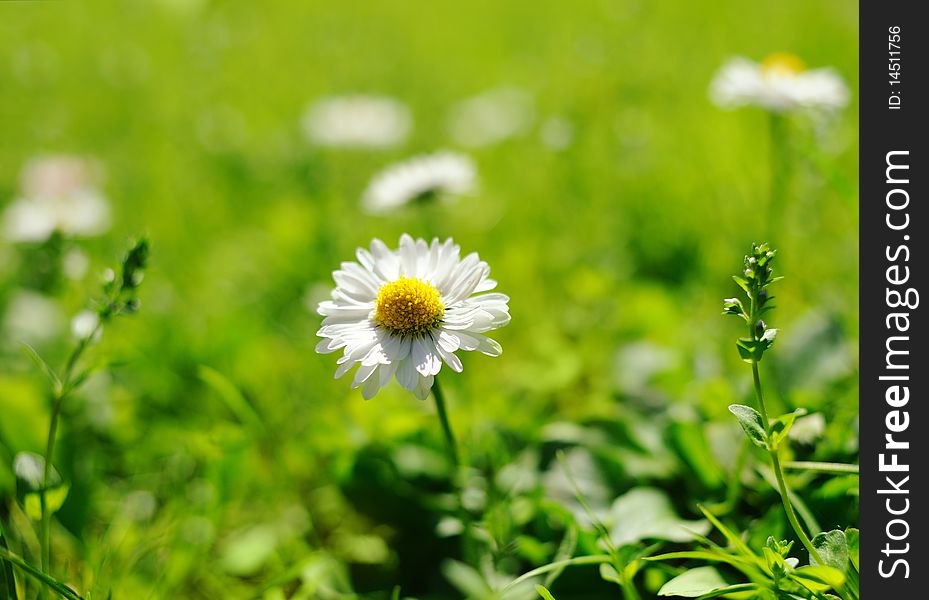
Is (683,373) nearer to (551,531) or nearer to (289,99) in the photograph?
(551,531)

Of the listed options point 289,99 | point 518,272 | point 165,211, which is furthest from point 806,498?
point 289,99

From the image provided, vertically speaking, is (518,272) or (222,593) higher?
(518,272)

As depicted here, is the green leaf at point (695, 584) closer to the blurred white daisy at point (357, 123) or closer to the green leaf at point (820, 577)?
the green leaf at point (820, 577)

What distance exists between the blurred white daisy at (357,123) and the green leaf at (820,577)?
233 cm

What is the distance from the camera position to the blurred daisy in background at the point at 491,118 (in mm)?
3141

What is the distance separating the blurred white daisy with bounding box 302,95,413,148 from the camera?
3.02 meters

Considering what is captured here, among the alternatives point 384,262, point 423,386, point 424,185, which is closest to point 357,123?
point 424,185

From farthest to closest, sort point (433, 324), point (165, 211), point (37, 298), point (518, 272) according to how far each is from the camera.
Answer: point (165, 211), point (518, 272), point (37, 298), point (433, 324)

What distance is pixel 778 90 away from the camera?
1.85 m

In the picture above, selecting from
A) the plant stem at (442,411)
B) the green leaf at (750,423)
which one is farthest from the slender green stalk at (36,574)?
the green leaf at (750,423)

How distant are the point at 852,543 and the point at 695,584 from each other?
0.20m

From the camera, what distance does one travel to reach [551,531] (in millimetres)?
1287

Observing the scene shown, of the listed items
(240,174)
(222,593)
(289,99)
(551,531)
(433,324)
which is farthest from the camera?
(289,99)

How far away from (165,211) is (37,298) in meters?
0.75
